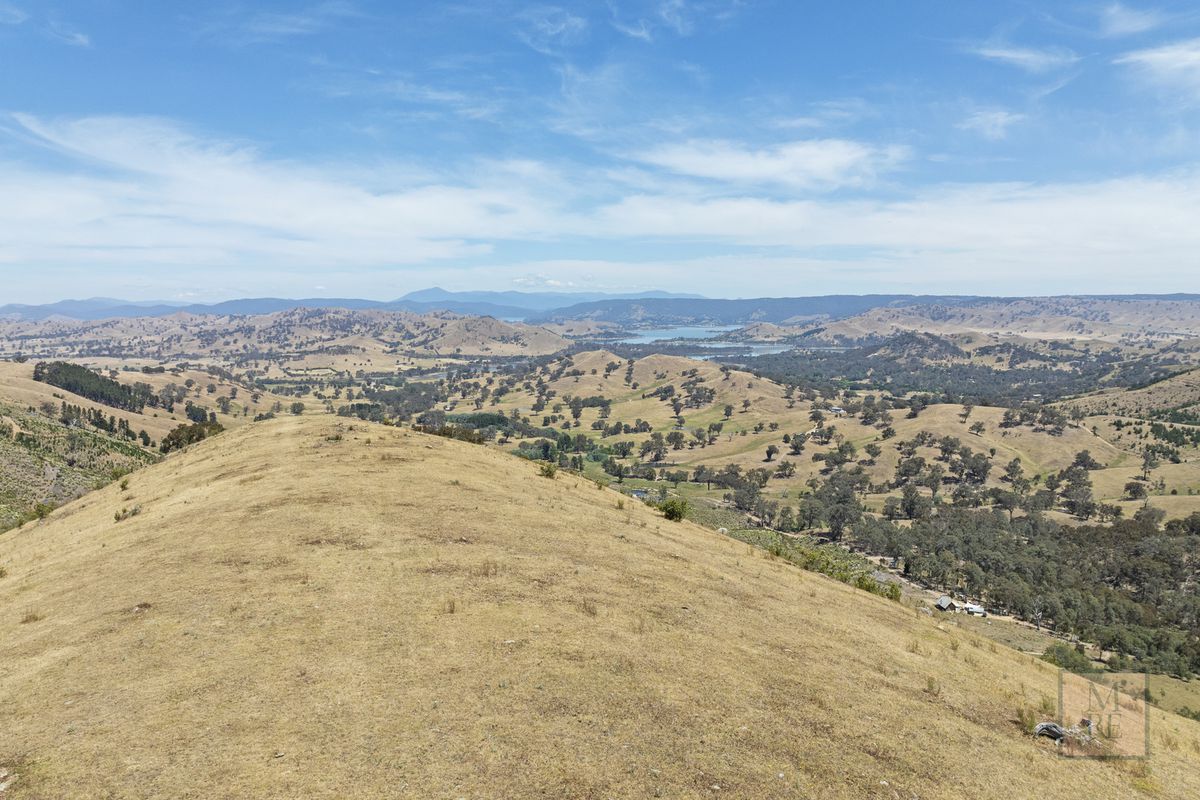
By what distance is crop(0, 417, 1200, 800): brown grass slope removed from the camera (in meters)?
13.0

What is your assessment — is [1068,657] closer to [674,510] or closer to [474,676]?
[674,510]

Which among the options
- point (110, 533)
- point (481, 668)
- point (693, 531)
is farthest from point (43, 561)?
point (693, 531)

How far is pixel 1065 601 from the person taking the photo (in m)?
117

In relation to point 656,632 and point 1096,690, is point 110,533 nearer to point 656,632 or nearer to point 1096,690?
point 656,632
